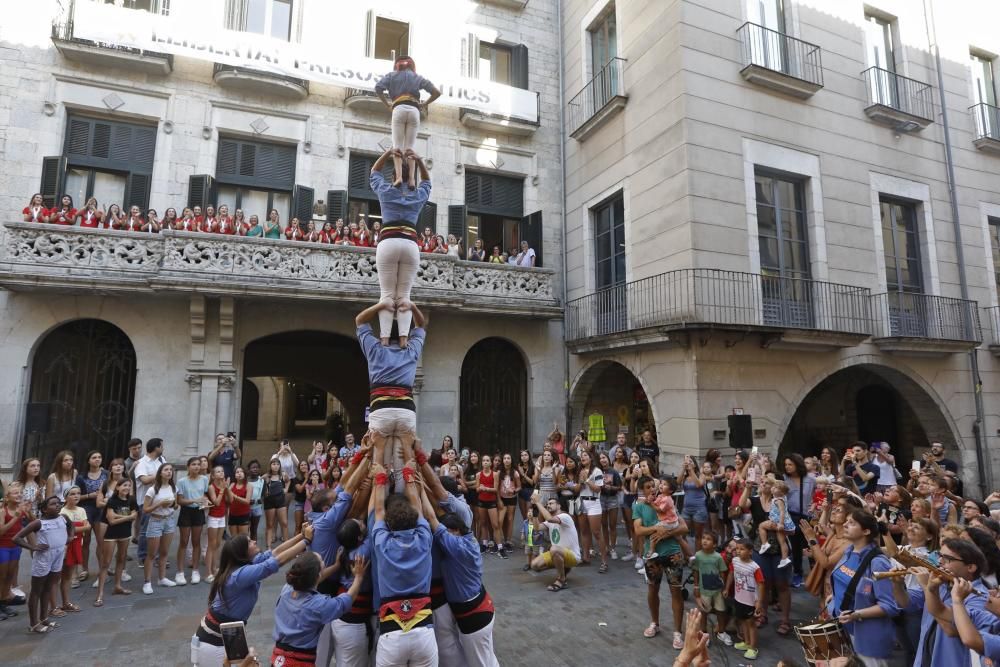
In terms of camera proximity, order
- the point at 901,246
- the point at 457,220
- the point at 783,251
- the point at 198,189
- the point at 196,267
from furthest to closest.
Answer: the point at 457,220
the point at 901,246
the point at 198,189
the point at 783,251
the point at 196,267

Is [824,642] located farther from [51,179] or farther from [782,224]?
[51,179]

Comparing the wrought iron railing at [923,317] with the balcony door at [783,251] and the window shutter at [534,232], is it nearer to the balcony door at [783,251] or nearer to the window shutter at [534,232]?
the balcony door at [783,251]

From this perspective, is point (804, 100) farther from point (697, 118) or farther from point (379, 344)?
point (379, 344)

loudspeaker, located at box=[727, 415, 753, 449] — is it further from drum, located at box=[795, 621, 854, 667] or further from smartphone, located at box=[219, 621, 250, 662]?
smartphone, located at box=[219, 621, 250, 662]

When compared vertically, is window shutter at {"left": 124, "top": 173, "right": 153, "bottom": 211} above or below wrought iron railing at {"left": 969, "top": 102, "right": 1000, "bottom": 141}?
below

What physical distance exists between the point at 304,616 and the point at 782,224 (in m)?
12.4

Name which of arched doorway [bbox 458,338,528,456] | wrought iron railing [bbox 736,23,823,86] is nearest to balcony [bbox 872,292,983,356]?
wrought iron railing [bbox 736,23,823,86]

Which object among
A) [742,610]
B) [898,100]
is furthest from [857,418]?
[742,610]

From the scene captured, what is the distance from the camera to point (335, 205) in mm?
13922

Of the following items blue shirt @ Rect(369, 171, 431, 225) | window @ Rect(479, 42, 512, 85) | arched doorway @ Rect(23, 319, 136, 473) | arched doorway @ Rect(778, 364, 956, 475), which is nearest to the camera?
Answer: blue shirt @ Rect(369, 171, 431, 225)

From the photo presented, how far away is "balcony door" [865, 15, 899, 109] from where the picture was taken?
46.1ft

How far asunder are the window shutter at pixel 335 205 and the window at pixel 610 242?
643 centimetres

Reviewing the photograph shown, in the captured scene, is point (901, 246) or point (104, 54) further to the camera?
point (901, 246)

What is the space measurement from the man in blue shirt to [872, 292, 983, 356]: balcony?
473 inches
